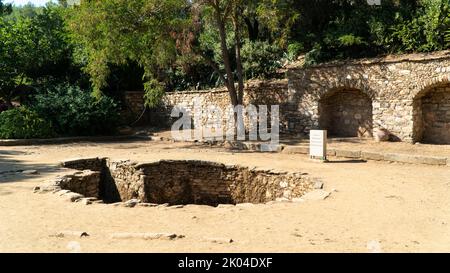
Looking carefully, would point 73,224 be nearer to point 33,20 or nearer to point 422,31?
point 422,31

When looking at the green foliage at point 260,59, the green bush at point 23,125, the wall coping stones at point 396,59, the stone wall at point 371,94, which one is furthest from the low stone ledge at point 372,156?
the green bush at point 23,125

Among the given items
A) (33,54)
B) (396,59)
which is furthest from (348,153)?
(33,54)

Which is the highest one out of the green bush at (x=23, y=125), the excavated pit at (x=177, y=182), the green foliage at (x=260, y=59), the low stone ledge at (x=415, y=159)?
the green foliage at (x=260, y=59)

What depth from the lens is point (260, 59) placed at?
1928cm

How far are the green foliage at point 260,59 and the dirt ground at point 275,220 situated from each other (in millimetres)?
9394

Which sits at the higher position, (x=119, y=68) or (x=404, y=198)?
(x=119, y=68)

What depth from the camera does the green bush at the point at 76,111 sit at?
60.2 ft

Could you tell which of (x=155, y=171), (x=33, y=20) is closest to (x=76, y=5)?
(x=33, y=20)

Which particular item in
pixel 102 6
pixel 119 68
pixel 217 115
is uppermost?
pixel 102 6

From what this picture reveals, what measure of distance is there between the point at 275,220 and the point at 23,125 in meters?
13.8

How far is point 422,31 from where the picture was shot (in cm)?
1495

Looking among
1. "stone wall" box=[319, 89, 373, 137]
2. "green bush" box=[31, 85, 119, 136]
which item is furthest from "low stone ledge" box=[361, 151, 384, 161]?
"green bush" box=[31, 85, 119, 136]

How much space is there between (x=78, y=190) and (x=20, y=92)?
40.8 feet

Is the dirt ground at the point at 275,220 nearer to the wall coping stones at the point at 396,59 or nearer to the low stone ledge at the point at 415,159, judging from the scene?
the low stone ledge at the point at 415,159
